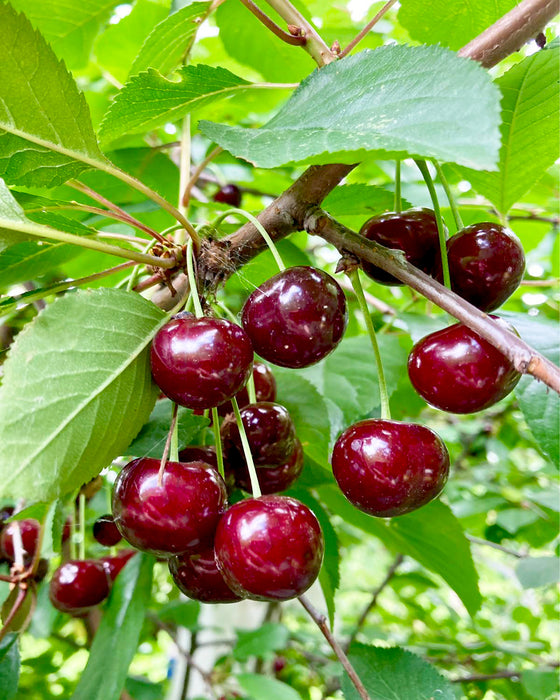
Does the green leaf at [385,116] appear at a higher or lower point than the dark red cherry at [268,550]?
higher

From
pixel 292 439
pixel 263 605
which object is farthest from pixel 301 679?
pixel 292 439

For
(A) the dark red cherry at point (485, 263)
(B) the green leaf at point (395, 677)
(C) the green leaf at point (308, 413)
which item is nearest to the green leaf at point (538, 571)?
(B) the green leaf at point (395, 677)

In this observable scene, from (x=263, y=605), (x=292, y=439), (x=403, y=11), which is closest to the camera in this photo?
(x=292, y=439)

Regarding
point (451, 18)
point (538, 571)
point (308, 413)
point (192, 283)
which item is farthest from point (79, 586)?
point (538, 571)

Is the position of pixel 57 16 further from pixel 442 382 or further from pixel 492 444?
pixel 492 444

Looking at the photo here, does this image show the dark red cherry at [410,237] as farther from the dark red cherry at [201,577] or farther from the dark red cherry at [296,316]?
the dark red cherry at [201,577]

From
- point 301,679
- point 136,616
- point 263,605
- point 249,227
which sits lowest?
point 301,679

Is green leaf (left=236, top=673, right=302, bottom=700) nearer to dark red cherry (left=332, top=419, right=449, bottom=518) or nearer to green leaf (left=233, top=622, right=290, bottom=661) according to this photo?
green leaf (left=233, top=622, right=290, bottom=661)
